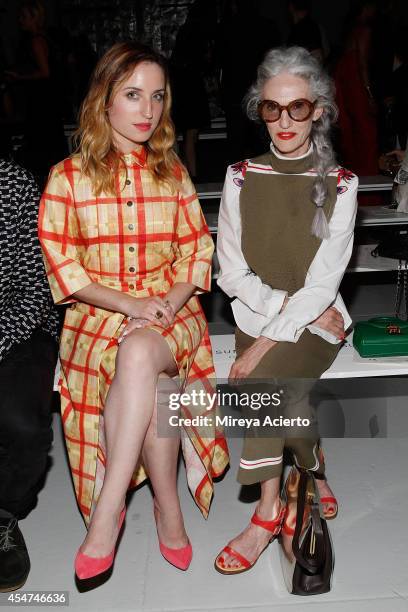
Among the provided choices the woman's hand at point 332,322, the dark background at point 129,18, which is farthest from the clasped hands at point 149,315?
the dark background at point 129,18

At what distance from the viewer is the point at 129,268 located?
2.62 meters

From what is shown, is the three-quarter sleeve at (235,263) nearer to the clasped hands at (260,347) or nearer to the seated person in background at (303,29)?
the clasped hands at (260,347)

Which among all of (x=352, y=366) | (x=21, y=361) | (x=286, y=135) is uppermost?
(x=286, y=135)

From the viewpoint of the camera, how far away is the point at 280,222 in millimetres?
2676

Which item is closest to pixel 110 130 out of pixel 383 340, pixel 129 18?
pixel 383 340

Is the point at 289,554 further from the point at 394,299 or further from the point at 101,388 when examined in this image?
the point at 394,299

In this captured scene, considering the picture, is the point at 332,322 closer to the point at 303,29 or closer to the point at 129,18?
the point at 303,29

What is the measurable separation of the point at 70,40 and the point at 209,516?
7.52m

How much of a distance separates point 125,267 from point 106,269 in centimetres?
6

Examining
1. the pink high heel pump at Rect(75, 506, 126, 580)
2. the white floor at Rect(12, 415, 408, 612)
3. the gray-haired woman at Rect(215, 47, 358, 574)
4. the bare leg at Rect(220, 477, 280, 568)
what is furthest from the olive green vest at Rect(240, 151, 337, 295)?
the pink high heel pump at Rect(75, 506, 126, 580)

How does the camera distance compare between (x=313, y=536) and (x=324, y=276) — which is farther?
(x=324, y=276)

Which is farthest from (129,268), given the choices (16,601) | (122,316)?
(16,601)
